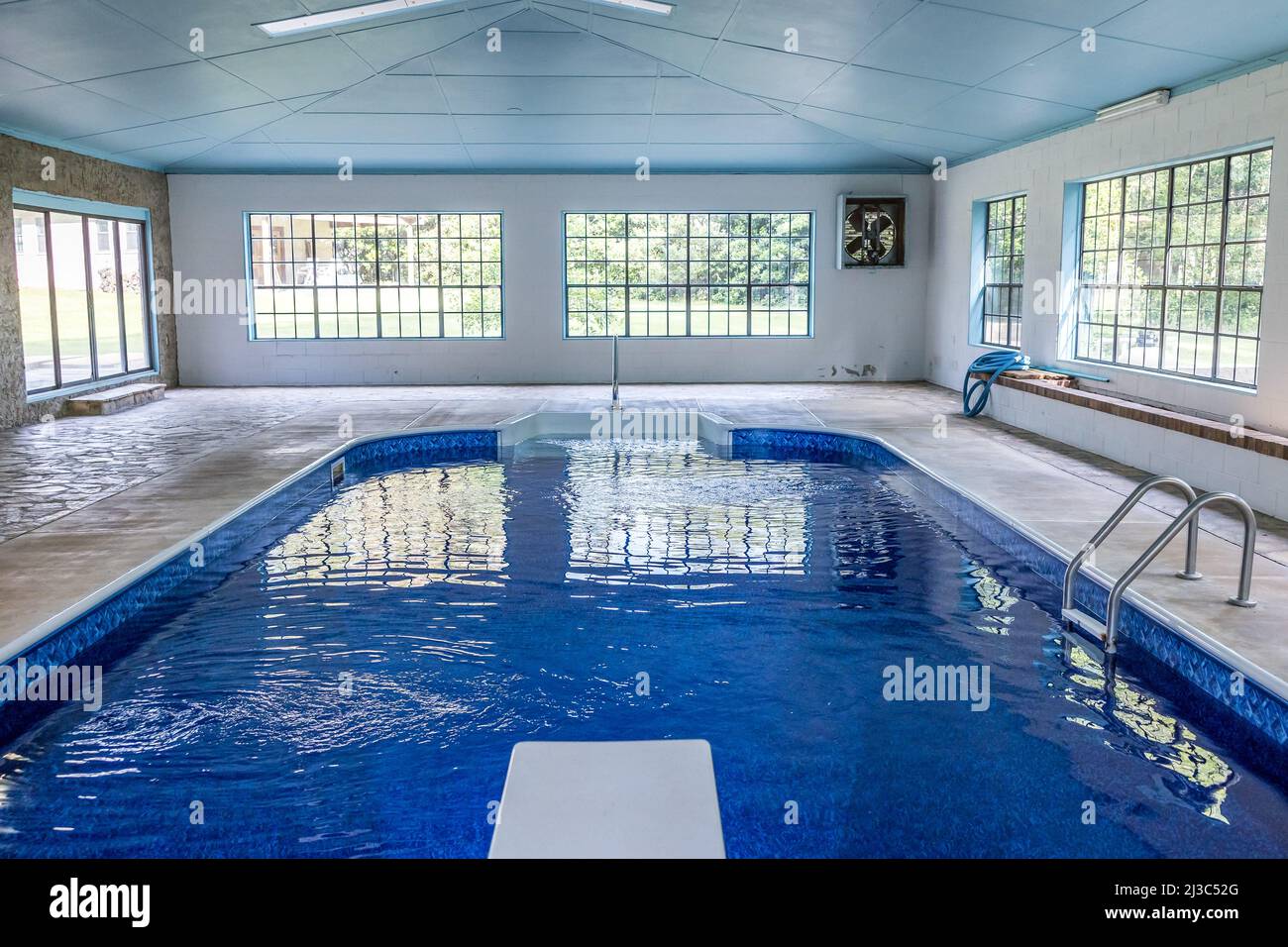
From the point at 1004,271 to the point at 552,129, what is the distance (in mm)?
5018

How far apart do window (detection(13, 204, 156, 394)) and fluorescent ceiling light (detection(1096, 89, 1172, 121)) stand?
9440mm

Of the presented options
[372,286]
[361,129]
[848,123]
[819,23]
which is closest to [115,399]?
[372,286]

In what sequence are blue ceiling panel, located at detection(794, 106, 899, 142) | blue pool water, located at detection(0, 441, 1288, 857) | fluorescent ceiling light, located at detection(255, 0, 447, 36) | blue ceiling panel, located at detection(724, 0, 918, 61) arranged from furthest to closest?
blue ceiling panel, located at detection(794, 106, 899, 142), fluorescent ceiling light, located at detection(255, 0, 447, 36), blue ceiling panel, located at detection(724, 0, 918, 61), blue pool water, located at detection(0, 441, 1288, 857)

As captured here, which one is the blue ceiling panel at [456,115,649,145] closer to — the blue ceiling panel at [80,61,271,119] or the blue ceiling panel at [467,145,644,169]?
the blue ceiling panel at [467,145,644,169]

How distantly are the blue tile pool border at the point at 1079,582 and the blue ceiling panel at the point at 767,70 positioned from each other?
3.11 meters

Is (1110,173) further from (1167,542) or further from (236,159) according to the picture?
(236,159)

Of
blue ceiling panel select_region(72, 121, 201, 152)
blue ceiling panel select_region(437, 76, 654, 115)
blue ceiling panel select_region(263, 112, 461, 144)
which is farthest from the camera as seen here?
blue ceiling panel select_region(263, 112, 461, 144)

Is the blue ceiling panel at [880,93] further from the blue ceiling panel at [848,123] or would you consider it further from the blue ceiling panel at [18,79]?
the blue ceiling panel at [18,79]

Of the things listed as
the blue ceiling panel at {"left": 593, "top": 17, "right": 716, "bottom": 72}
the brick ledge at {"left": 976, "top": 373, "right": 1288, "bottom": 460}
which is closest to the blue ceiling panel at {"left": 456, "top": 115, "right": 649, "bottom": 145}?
the blue ceiling panel at {"left": 593, "top": 17, "right": 716, "bottom": 72}

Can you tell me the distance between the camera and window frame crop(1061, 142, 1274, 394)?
7.04 metres

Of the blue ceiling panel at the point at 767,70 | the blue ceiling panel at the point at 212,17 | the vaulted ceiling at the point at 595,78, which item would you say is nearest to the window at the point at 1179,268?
the vaulted ceiling at the point at 595,78

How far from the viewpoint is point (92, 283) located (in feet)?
36.3
